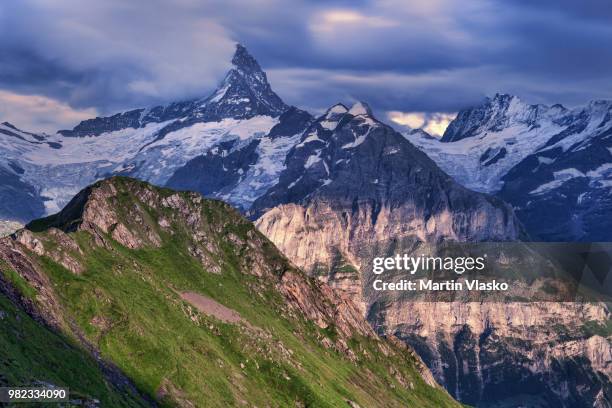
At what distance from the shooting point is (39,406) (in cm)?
19588

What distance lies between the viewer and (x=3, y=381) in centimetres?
19988

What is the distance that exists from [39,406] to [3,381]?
8.83 meters
